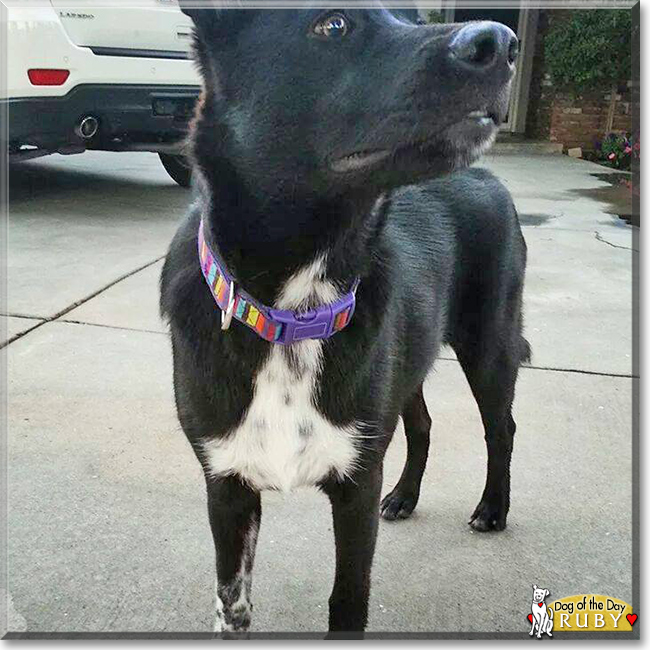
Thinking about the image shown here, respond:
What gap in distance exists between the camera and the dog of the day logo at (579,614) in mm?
2133

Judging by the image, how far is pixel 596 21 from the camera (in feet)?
34.0

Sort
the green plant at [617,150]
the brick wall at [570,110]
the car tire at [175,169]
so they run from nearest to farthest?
the car tire at [175,169]
the green plant at [617,150]
the brick wall at [570,110]

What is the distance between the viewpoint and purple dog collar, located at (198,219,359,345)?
5.59 ft

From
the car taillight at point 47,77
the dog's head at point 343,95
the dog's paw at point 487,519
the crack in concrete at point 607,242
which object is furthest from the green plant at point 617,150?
the dog's head at point 343,95

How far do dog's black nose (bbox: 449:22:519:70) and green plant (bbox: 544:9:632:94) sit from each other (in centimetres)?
961

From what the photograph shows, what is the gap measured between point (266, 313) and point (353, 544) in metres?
0.63

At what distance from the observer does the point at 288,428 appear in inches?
71.1

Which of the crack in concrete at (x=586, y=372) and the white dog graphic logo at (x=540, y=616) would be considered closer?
the white dog graphic logo at (x=540, y=616)

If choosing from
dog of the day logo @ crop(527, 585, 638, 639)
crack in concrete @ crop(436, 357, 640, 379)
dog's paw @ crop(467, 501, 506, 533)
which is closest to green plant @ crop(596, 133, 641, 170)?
crack in concrete @ crop(436, 357, 640, 379)

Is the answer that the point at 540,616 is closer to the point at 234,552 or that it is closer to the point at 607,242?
the point at 234,552

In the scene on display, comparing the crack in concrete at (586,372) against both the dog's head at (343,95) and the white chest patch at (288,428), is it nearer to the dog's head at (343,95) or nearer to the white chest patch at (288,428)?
the white chest patch at (288,428)

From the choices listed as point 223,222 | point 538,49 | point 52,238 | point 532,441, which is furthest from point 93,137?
point 538,49

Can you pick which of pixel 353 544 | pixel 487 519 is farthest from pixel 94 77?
pixel 353 544

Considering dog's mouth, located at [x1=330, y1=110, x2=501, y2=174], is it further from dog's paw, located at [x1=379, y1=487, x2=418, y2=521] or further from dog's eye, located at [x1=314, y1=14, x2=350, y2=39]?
dog's paw, located at [x1=379, y1=487, x2=418, y2=521]
